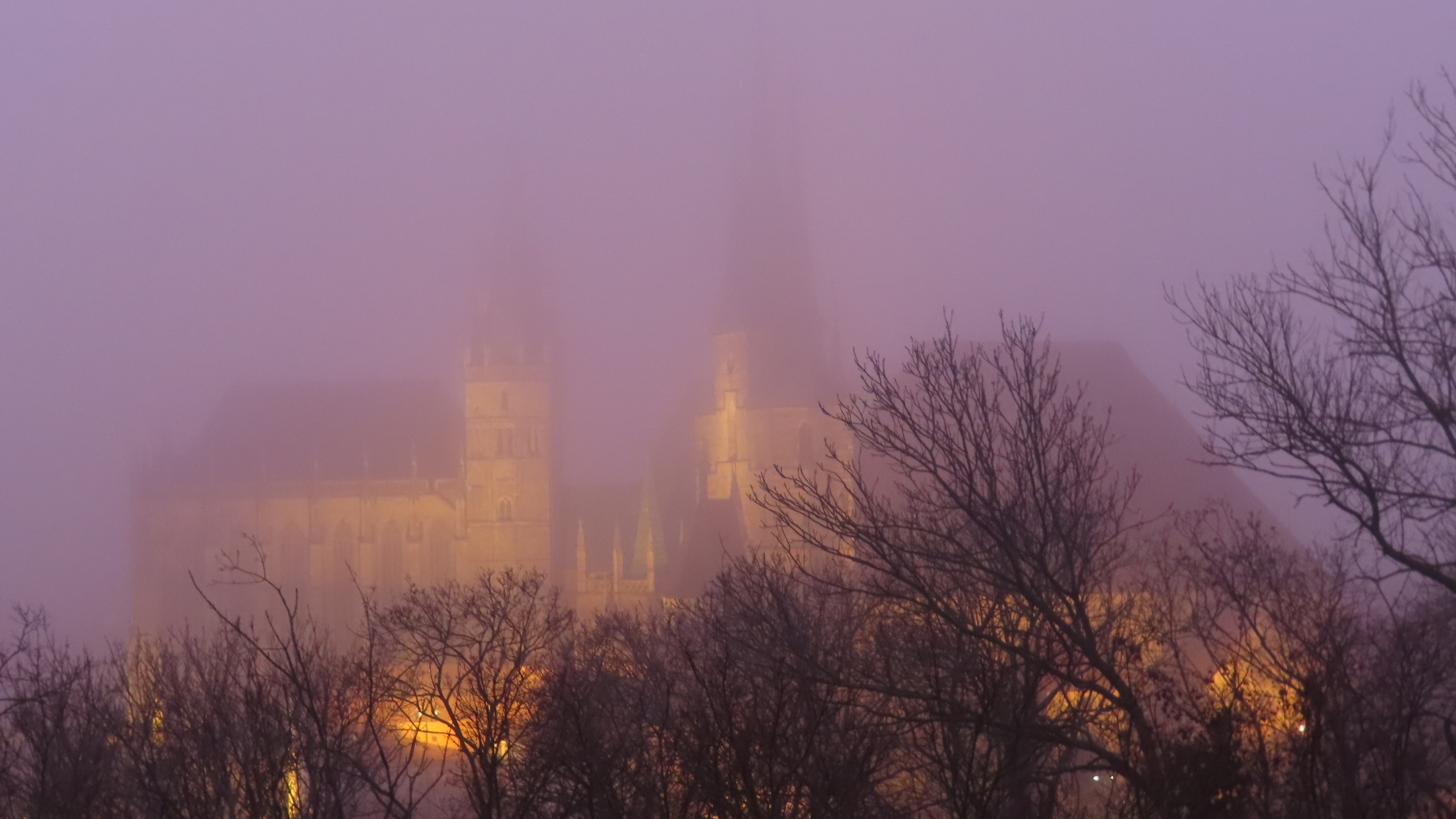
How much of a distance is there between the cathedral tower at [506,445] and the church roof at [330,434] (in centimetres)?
322

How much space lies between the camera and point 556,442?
7656cm

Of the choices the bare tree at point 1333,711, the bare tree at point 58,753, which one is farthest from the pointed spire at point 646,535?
the bare tree at point 1333,711

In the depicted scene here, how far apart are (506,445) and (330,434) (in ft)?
41.5

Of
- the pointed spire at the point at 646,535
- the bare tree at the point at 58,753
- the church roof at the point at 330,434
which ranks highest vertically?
the church roof at the point at 330,434

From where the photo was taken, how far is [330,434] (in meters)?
79.7

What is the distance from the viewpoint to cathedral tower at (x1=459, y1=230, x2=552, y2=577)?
238ft

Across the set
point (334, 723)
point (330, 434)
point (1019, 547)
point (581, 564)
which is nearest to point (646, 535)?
point (581, 564)

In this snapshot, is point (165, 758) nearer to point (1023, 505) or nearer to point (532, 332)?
point (1023, 505)

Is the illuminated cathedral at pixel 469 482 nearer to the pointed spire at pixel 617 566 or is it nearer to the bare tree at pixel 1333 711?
the pointed spire at pixel 617 566

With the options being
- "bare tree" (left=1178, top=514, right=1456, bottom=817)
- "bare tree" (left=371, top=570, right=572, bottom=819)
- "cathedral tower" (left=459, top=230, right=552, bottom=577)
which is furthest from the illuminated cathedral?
"bare tree" (left=1178, top=514, right=1456, bottom=817)

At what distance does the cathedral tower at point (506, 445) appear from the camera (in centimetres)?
7269

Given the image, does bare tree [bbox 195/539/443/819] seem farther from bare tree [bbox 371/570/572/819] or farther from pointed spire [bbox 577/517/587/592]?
pointed spire [bbox 577/517/587/592]

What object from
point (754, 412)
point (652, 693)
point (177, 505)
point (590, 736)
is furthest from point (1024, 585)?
point (177, 505)

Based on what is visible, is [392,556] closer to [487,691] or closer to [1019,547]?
[487,691]
